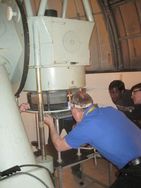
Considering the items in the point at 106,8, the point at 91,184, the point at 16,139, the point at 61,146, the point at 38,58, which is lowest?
the point at 91,184

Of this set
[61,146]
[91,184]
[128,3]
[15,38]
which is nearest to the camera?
[15,38]

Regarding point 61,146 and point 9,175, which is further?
point 61,146

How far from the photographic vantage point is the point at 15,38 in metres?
1.15

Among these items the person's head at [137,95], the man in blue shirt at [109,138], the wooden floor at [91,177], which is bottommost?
the wooden floor at [91,177]

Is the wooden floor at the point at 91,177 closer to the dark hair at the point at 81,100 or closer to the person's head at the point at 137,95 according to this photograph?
the person's head at the point at 137,95

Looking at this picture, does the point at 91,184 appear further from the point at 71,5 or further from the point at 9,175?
the point at 71,5

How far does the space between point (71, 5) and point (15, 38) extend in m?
2.26

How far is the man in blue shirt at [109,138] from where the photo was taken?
1.57 meters

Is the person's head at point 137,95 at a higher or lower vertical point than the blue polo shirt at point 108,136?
higher

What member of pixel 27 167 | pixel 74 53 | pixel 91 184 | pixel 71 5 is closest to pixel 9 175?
pixel 27 167

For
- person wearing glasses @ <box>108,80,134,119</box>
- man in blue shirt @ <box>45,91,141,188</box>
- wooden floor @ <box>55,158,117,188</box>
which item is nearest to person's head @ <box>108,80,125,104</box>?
person wearing glasses @ <box>108,80,134,119</box>

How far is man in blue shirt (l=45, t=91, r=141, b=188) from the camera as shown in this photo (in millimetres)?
1574

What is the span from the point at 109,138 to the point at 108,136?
1 centimetres

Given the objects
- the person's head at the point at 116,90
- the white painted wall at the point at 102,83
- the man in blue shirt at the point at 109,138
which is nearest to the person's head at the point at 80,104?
the man in blue shirt at the point at 109,138
